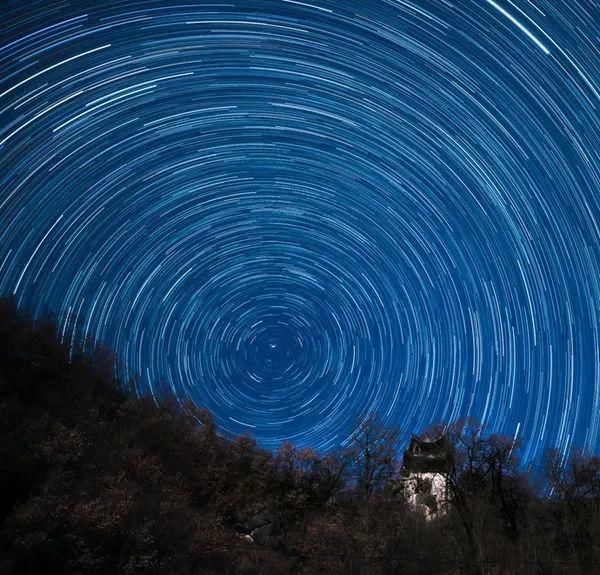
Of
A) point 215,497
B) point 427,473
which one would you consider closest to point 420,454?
point 427,473

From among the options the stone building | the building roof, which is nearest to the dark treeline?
the stone building

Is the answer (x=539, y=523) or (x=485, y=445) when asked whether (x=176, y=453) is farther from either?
(x=539, y=523)

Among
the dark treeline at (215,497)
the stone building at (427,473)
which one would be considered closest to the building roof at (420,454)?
the stone building at (427,473)

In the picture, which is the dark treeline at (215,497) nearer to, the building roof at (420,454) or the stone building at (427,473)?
the stone building at (427,473)

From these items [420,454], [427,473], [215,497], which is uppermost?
[420,454]

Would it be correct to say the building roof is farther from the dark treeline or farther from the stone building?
the dark treeline

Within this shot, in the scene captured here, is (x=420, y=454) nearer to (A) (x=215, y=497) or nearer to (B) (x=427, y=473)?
(B) (x=427, y=473)

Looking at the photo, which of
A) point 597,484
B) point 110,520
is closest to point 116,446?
point 110,520

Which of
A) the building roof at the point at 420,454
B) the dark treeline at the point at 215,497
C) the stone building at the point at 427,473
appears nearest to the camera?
the dark treeline at the point at 215,497
